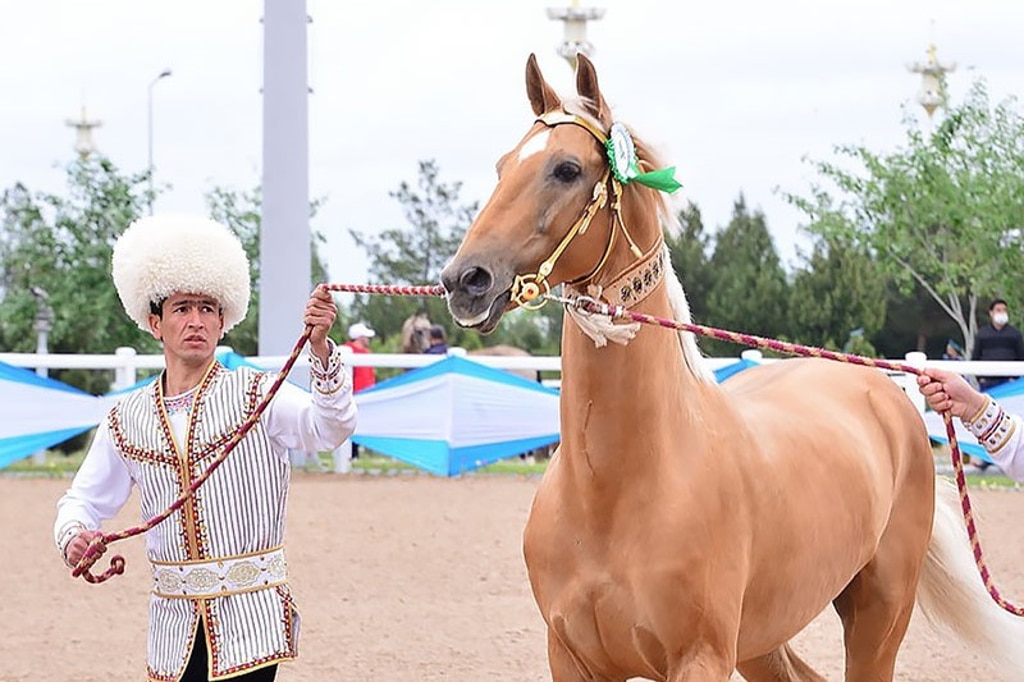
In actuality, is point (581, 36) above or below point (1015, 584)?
above

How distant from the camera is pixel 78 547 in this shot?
147 inches

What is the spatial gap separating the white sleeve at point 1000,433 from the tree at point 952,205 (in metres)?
19.8

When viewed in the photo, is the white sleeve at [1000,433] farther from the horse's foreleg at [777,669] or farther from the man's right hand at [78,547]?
the man's right hand at [78,547]

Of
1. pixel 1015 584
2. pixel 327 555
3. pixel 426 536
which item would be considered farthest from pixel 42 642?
pixel 1015 584

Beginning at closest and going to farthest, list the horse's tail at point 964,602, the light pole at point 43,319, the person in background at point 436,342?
the horse's tail at point 964,602, the person in background at point 436,342, the light pole at point 43,319

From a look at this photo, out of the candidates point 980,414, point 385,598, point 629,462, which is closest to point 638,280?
point 629,462

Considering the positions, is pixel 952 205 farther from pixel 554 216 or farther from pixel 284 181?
pixel 554 216

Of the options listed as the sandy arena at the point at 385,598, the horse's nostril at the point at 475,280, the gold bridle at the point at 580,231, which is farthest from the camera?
the sandy arena at the point at 385,598

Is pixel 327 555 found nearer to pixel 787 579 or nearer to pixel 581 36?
pixel 787 579

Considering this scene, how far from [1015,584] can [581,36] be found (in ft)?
73.4

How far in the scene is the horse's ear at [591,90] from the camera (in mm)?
3742

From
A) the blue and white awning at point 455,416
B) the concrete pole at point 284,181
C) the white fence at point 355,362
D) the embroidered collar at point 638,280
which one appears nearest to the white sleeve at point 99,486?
the embroidered collar at point 638,280

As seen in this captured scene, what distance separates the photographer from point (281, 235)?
15086 mm

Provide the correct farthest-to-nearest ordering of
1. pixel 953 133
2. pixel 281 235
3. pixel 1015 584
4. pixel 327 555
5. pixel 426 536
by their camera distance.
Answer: pixel 953 133
pixel 281 235
pixel 426 536
pixel 327 555
pixel 1015 584
